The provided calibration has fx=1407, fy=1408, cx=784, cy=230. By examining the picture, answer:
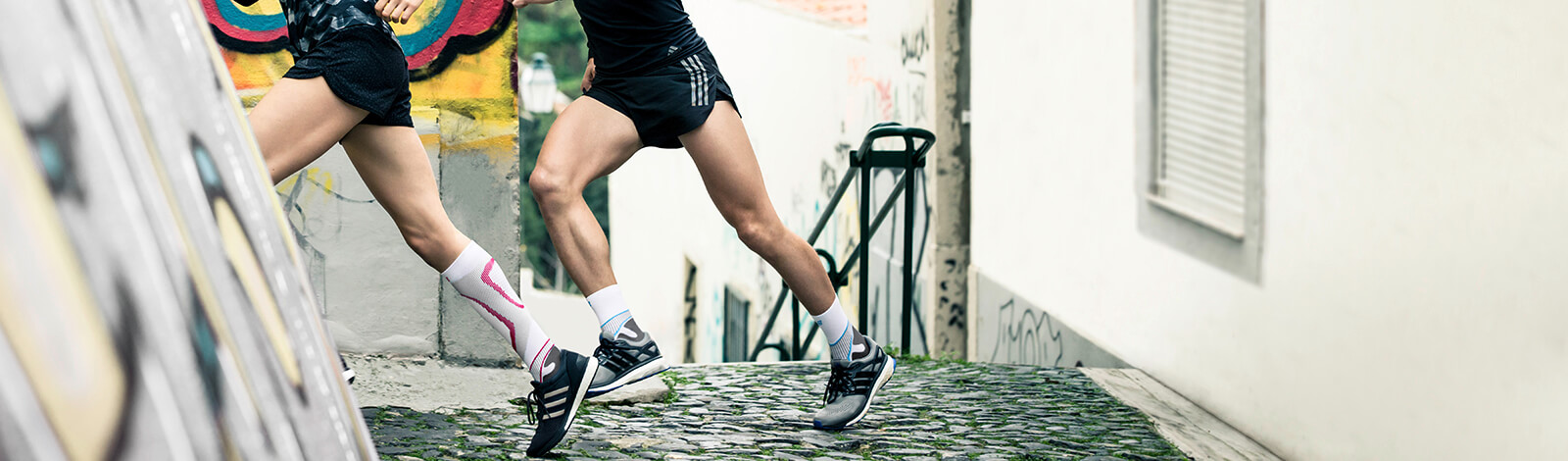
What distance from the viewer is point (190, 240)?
0.93 meters

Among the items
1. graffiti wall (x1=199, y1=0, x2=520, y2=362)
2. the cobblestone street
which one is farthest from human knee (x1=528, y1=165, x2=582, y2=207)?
graffiti wall (x1=199, y1=0, x2=520, y2=362)

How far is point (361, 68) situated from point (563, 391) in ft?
2.98

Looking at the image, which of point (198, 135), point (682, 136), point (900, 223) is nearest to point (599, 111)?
point (682, 136)

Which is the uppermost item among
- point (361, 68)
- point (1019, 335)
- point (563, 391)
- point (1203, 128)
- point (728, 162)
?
point (361, 68)

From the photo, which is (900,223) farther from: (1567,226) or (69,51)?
(69,51)

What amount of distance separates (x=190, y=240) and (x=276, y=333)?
13cm

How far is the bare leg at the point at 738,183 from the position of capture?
12.1 ft

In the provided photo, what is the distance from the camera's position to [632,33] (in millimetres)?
3629

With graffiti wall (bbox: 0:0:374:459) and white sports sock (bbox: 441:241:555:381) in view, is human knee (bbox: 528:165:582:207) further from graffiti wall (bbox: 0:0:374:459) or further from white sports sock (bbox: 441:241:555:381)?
graffiti wall (bbox: 0:0:374:459)

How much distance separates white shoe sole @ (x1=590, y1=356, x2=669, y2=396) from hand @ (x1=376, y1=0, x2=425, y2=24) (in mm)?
1000

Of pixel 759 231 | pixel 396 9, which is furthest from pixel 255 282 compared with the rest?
pixel 759 231

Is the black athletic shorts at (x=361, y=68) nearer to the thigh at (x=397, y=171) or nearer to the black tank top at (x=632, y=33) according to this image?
the thigh at (x=397, y=171)

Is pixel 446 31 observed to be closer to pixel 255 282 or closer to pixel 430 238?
pixel 430 238

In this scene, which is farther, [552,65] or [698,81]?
[552,65]
